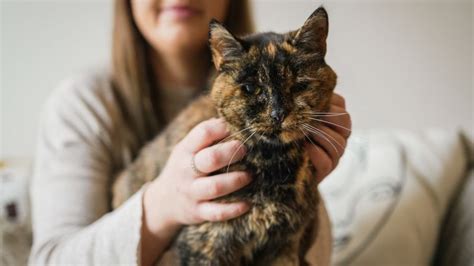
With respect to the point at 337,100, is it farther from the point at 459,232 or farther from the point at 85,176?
the point at 459,232

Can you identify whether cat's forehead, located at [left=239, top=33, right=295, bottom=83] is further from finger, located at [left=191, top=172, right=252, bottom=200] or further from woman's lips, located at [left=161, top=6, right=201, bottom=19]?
woman's lips, located at [left=161, top=6, right=201, bottom=19]

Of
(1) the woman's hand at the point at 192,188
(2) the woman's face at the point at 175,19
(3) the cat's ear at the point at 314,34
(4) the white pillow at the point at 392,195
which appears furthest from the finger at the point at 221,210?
(4) the white pillow at the point at 392,195

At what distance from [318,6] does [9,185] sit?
3.82 ft

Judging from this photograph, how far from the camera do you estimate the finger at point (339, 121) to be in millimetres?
535

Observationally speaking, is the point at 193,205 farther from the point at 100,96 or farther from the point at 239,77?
the point at 100,96

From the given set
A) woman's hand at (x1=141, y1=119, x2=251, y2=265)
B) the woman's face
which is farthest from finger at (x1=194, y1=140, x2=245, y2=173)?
the woman's face

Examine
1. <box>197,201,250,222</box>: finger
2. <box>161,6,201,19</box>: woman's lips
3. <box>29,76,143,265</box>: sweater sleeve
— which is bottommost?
<box>29,76,143,265</box>: sweater sleeve

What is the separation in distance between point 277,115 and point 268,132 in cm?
4

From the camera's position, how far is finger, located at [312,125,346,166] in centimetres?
53

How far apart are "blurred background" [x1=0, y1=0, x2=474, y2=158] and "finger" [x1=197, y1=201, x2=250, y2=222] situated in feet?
2.83

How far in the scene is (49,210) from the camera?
78 cm

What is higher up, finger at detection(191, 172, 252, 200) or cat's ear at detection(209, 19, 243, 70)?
cat's ear at detection(209, 19, 243, 70)

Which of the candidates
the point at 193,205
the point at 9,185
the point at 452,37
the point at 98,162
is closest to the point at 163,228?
the point at 193,205

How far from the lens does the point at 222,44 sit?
0.49 meters
